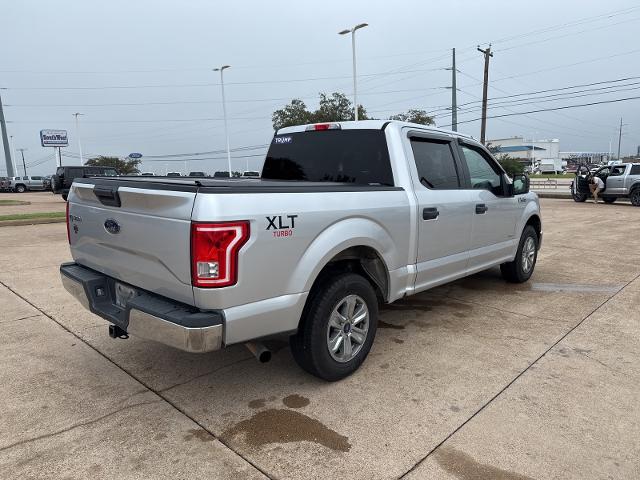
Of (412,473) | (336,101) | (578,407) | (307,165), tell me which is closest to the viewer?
(412,473)

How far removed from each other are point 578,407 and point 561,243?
708 centimetres

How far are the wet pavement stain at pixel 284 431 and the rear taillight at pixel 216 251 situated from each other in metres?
0.93

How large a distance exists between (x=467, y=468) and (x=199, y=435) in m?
1.51

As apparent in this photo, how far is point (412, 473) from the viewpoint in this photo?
2.42 m

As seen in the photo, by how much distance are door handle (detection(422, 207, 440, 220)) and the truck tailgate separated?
2.07 meters

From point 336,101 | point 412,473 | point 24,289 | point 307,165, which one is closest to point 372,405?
point 412,473

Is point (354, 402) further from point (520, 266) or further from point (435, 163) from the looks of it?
point (520, 266)

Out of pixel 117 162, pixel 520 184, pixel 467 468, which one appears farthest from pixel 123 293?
pixel 117 162

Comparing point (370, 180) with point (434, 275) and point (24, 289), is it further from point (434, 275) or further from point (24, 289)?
point (24, 289)

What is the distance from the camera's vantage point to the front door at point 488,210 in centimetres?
472

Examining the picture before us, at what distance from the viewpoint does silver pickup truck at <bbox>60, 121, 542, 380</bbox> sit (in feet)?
8.39

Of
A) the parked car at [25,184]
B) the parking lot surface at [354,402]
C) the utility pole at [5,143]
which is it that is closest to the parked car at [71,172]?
the parked car at [25,184]

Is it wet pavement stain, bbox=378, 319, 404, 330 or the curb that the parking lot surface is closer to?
wet pavement stain, bbox=378, 319, 404, 330

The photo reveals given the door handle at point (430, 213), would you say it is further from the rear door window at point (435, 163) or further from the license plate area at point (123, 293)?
the license plate area at point (123, 293)
